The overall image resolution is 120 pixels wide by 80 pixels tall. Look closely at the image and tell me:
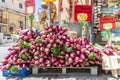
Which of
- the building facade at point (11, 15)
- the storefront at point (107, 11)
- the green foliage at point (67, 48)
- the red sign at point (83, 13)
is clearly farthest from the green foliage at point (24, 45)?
the building facade at point (11, 15)

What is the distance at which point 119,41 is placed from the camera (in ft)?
19.0

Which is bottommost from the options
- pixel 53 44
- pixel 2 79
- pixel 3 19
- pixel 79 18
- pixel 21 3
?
pixel 2 79

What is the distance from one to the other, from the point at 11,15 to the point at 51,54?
91.0ft

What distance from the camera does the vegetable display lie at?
10.6 feet

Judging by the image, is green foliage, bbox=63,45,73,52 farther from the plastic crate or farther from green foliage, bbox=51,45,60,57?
the plastic crate

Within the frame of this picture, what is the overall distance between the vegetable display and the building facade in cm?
2493

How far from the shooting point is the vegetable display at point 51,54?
3246 mm

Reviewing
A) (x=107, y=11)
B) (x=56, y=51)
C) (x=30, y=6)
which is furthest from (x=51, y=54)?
(x=107, y=11)

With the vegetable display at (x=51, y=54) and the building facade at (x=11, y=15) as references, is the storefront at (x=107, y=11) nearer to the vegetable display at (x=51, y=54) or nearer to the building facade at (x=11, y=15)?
the vegetable display at (x=51, y=54)

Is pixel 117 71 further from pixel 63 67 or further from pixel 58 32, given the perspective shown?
pixel 58 32

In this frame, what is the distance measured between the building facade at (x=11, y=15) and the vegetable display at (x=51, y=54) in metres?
24.9

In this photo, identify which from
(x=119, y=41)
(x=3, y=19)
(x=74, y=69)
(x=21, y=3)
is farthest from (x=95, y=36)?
(x=21, y=3)

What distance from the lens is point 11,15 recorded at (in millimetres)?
30016

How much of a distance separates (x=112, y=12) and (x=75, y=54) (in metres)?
2.87
